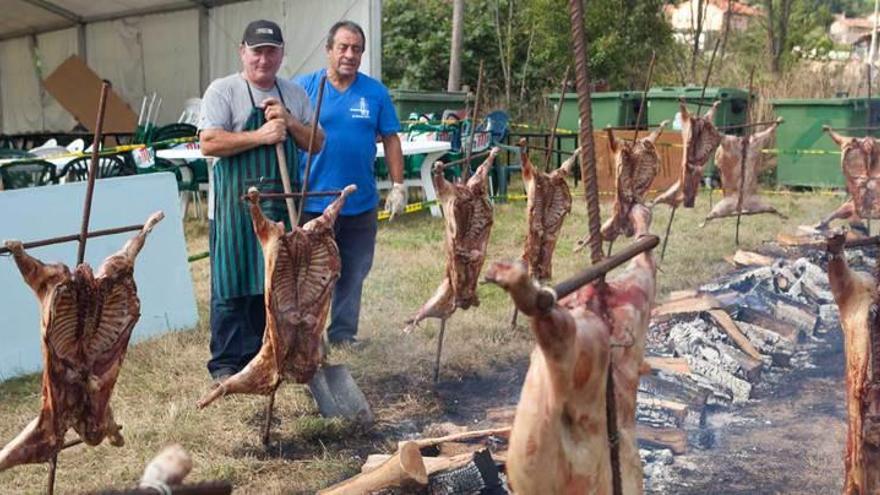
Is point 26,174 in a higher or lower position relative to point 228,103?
lower

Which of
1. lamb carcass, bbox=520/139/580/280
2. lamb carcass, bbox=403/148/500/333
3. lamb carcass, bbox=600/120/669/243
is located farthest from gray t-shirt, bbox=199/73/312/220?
lamb carcass, bbox=600/120/669/243

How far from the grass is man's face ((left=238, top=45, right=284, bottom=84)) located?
1.85m

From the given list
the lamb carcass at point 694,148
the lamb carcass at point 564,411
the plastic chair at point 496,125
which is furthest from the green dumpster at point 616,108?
the lamb carcass at point 564,411

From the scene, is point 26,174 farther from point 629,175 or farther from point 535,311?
point 535,311

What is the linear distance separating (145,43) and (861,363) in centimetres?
1474

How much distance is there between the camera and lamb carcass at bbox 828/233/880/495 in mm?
3092

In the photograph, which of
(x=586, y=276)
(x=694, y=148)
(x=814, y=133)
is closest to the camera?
(x=586, y=276)

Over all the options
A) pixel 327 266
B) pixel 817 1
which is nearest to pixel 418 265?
pixel 327 266

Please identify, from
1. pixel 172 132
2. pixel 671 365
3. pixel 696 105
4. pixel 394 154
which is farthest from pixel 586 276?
pixel 696 105

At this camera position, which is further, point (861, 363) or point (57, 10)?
point (57, 10)

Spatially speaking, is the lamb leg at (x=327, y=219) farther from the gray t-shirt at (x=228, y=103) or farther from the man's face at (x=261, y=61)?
the man's face at (x=261, y=61)

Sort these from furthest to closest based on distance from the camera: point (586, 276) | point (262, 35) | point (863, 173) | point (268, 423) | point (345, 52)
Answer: point (863, 173), point (345, 52), point (262, 35), point (268, 423), point (586, 276)

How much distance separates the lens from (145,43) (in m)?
15.8

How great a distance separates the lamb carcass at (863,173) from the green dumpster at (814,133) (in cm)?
546
